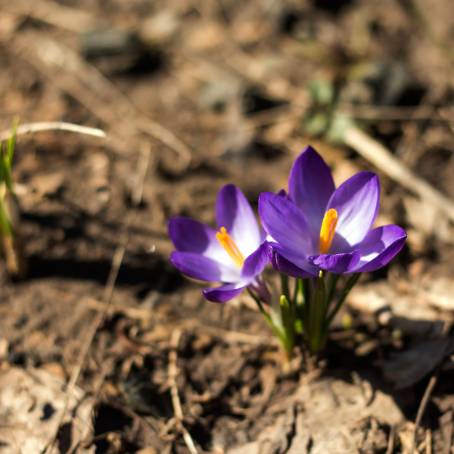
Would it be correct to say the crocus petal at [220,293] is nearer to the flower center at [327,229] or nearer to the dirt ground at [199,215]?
the flower center at [327,229]

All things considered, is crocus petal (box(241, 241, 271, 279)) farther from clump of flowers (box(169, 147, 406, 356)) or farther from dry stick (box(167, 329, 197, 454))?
dry stick (box(167, 329, 197, 454))

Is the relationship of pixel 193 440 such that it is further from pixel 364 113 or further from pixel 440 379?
pixel 364 113

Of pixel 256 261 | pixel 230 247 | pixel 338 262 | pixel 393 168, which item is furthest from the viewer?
pixel 393 168

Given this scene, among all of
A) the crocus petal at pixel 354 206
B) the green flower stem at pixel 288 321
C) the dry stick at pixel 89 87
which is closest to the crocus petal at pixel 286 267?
the green flower stem at pixel 288 321

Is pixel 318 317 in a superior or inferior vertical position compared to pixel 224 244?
inferior

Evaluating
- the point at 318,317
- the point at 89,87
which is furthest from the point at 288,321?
the point at 89,87

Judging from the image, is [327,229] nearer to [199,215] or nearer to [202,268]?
[202,268]

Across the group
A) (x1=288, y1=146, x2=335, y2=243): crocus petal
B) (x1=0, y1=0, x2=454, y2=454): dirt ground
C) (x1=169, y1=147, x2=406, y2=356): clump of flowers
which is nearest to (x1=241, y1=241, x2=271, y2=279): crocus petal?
(x1=169, y1=147, x2=406, y2=356): clump of flowers
